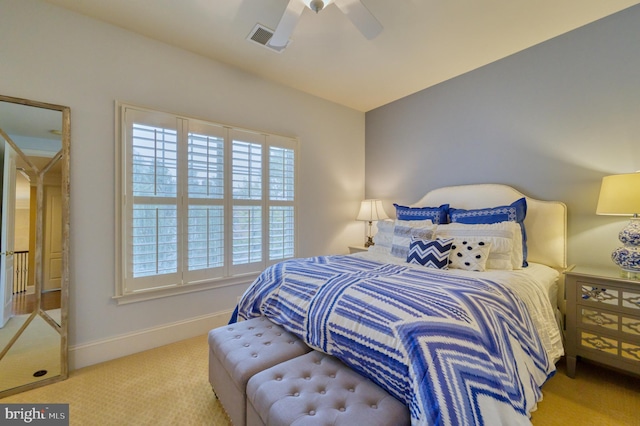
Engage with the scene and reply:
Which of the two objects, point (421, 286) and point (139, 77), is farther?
point (139, 77)

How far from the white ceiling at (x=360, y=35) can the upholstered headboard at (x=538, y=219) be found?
1341mm

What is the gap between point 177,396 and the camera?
173 cm

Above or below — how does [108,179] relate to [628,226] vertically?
above

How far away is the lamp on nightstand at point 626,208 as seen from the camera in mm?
1766

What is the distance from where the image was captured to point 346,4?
5.32ft

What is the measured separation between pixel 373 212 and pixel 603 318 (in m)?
2.31

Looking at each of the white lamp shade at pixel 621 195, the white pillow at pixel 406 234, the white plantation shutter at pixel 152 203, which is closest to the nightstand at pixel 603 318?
the white lamp shade at pixel 621 195

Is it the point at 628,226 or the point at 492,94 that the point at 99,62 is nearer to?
the point at 492,94

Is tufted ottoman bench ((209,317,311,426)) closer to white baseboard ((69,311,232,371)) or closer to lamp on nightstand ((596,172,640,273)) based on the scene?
white baseboard ((69,311,232,371))

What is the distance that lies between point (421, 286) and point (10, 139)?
9.46 ft

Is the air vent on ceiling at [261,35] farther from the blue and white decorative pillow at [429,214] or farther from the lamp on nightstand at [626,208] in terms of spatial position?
the lamp on nightstand at [626,208]

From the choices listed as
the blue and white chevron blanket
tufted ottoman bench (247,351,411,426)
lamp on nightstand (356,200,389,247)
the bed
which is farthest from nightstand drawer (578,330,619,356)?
lamp on nightstand (356,200,389,247)

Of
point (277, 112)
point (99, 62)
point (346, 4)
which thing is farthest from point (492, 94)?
point (99, 62)

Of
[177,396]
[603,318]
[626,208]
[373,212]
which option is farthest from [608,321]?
[177,396]
